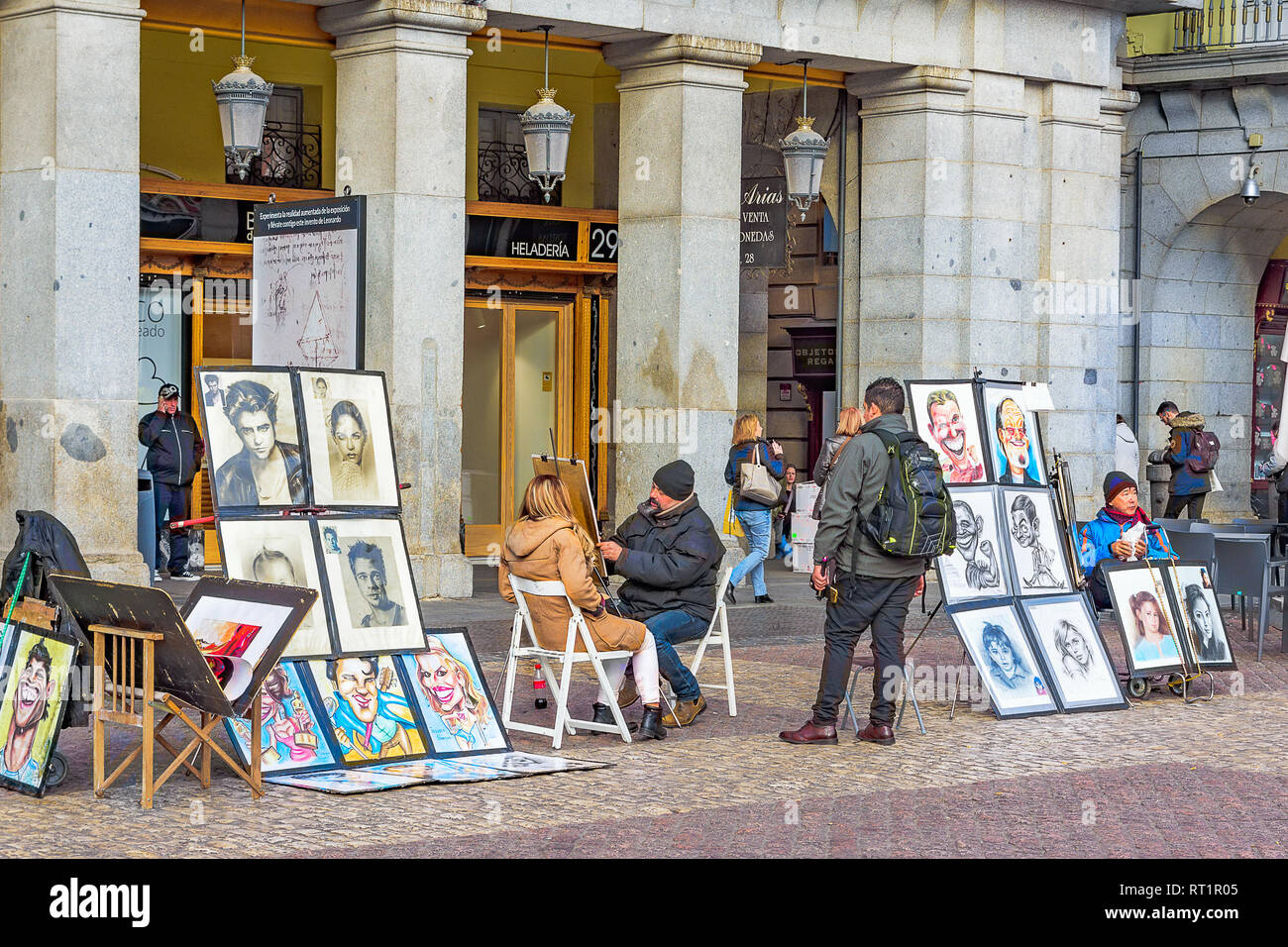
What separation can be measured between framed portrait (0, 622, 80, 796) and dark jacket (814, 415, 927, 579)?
11.7ft

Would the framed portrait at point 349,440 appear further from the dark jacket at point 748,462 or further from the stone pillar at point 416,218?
the dark jacket at point 748,462

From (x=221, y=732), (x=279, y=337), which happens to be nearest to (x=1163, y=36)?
(x=279, y=337)

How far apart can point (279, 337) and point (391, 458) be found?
13.4ft

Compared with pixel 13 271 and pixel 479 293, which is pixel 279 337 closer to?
pixel 13 271

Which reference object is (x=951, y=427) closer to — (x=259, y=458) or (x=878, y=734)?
(x=878, y=734)

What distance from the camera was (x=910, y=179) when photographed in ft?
58.9

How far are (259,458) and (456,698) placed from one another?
1.42 m

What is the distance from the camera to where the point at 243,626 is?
7.92m

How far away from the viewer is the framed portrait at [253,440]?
8.67m

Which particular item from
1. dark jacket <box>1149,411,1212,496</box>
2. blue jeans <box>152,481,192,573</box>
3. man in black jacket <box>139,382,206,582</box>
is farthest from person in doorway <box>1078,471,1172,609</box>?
blue jeans <box>152,481,192,573</box>

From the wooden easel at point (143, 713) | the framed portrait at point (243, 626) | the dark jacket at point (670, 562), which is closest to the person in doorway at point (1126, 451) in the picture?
the dark jacket at point (670, 562)

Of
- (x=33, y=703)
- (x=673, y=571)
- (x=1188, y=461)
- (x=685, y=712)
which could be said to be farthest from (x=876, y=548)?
(x=1188, y=461)

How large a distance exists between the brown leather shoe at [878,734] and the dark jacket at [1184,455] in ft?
33.9

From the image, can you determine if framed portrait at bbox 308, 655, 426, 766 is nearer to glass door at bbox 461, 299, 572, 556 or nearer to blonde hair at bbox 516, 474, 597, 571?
blonde hair at bbox 516, 474, 597, 571
